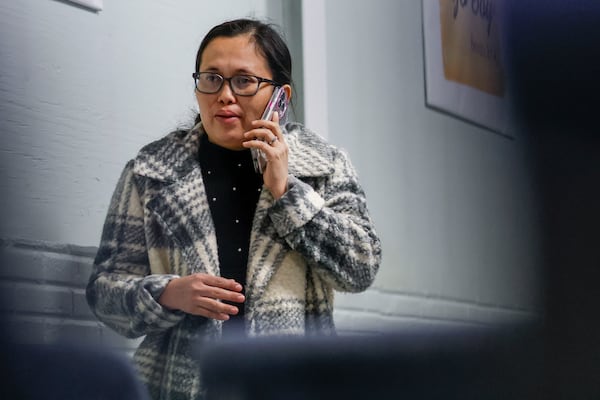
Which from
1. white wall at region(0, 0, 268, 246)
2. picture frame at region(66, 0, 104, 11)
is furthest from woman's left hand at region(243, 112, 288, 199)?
picture frame at region(66, 0, 104, 11)

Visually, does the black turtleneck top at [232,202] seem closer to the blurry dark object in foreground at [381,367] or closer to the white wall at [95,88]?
the white wall at [95,88]

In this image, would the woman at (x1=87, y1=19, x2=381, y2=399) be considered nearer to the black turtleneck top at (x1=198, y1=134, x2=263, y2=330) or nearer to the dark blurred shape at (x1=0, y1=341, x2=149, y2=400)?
the black turtleneck top at (x1=198, y1=134, x2=263, y2=330)

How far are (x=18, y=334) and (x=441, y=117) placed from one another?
0.16 metres

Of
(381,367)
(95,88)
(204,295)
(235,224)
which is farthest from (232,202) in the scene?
(381,367)

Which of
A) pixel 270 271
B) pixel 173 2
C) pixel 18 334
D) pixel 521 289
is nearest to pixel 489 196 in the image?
pixel 521 289

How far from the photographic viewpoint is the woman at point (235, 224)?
0.66m

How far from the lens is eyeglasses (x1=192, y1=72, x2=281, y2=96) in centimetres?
69

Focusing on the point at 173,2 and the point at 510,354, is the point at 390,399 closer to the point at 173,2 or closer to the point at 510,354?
the point at 510,354

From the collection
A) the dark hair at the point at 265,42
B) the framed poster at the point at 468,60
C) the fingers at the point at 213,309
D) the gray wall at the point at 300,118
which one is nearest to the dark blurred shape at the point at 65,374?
the gray wall at the point at 300,118

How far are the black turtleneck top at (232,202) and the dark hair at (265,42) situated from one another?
104mm

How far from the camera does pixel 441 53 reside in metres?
0.31

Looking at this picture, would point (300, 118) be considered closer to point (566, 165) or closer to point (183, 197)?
point (183, 197)

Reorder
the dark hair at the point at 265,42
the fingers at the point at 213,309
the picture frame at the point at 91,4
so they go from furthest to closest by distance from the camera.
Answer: the picture frame at the point at 91,4 < the dark hair at the point at 265,42 < the fingers at the point at 213,309

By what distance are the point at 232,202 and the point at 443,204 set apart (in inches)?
17.4
